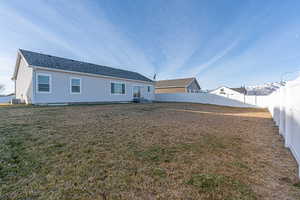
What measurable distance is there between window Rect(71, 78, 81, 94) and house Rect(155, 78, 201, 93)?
21279mm

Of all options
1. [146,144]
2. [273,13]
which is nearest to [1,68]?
[146,144]

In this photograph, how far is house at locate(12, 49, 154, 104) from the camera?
31.3 ft

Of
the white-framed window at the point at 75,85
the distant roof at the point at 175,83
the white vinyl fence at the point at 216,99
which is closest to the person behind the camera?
the white-framed window at the point at 75,85

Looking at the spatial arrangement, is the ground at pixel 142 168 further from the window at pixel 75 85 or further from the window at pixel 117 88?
the window at pixel 117 88

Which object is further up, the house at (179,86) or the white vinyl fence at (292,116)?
the house at (179,86)

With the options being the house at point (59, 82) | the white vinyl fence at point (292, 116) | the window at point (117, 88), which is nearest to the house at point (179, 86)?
the house at point (59, 82)

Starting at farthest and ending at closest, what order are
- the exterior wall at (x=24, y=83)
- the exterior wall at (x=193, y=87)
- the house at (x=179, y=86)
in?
1. the exterior wall at (x=193, y=87)
2. the house at (x=179, y=86)
3. the exterior wall at (x=24, y=83)

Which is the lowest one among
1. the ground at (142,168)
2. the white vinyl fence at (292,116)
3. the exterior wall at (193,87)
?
the ground at (142,168)

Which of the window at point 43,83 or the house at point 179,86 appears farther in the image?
the house at point 179,86

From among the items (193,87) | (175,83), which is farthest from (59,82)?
(193,87)

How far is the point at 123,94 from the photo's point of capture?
49.6ft

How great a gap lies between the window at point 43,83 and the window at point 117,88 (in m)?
5.38

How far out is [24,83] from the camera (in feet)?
35.5

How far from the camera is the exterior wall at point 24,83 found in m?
9.91
